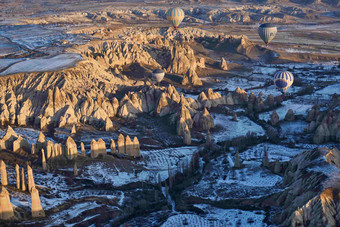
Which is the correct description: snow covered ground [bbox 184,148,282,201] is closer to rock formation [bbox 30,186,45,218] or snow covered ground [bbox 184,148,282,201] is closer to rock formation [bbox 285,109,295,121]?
rock formation [bbox 30,186,45,218]

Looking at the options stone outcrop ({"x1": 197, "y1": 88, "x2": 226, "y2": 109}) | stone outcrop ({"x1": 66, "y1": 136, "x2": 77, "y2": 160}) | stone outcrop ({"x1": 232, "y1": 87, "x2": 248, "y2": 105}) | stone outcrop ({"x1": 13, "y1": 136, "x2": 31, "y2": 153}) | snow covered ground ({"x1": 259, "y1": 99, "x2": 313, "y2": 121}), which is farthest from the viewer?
stone outcrop ({"x1": 232, "y1": 87, "x2": 248, "y2": 105})

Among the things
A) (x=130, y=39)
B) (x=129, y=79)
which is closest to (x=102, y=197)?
(x=129, y=79)

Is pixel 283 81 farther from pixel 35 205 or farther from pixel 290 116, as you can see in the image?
pixel 35 205

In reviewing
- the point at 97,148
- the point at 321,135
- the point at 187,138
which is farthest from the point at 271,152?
the point at 97,148


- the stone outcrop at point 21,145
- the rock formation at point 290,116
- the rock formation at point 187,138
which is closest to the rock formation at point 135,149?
the rock formation at point 187,138

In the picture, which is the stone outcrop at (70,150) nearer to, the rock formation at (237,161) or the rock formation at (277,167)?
the rock formation at (237,161)

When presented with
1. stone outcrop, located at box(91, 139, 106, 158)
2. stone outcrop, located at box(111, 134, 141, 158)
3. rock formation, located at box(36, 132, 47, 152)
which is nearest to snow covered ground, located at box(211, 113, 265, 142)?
stone outcrop, located at box(111, 134, 141, 158)
